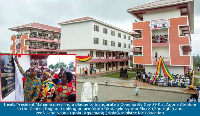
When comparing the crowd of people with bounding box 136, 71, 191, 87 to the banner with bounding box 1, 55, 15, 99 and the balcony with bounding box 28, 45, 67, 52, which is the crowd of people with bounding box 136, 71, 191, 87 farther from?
the balcony with bounding box 28, 45, 67, 52

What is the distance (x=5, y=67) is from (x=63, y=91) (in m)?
2.12

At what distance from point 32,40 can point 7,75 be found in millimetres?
30236

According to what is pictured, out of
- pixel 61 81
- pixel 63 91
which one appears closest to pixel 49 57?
pixel 61 81

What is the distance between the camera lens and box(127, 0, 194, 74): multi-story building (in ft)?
58.9

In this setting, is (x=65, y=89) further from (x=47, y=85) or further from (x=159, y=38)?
(x=159, y=38)

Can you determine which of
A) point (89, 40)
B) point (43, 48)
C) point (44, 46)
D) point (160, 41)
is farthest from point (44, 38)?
point (160, 41)

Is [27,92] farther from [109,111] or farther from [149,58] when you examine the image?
[149,58]

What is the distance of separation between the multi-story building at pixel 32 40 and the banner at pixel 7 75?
2844cm

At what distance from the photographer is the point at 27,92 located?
5.26 meters

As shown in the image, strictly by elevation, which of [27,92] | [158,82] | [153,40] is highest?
[153,40]

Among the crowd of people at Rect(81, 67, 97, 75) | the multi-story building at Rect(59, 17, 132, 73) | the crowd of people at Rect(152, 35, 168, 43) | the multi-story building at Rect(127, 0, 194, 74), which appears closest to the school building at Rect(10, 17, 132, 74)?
the multi-story building at Rect(59, 17, 132, 73)

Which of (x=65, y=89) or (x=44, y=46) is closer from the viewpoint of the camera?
(x=65, y=89)

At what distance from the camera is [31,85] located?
205 inches

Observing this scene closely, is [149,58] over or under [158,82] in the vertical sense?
over
